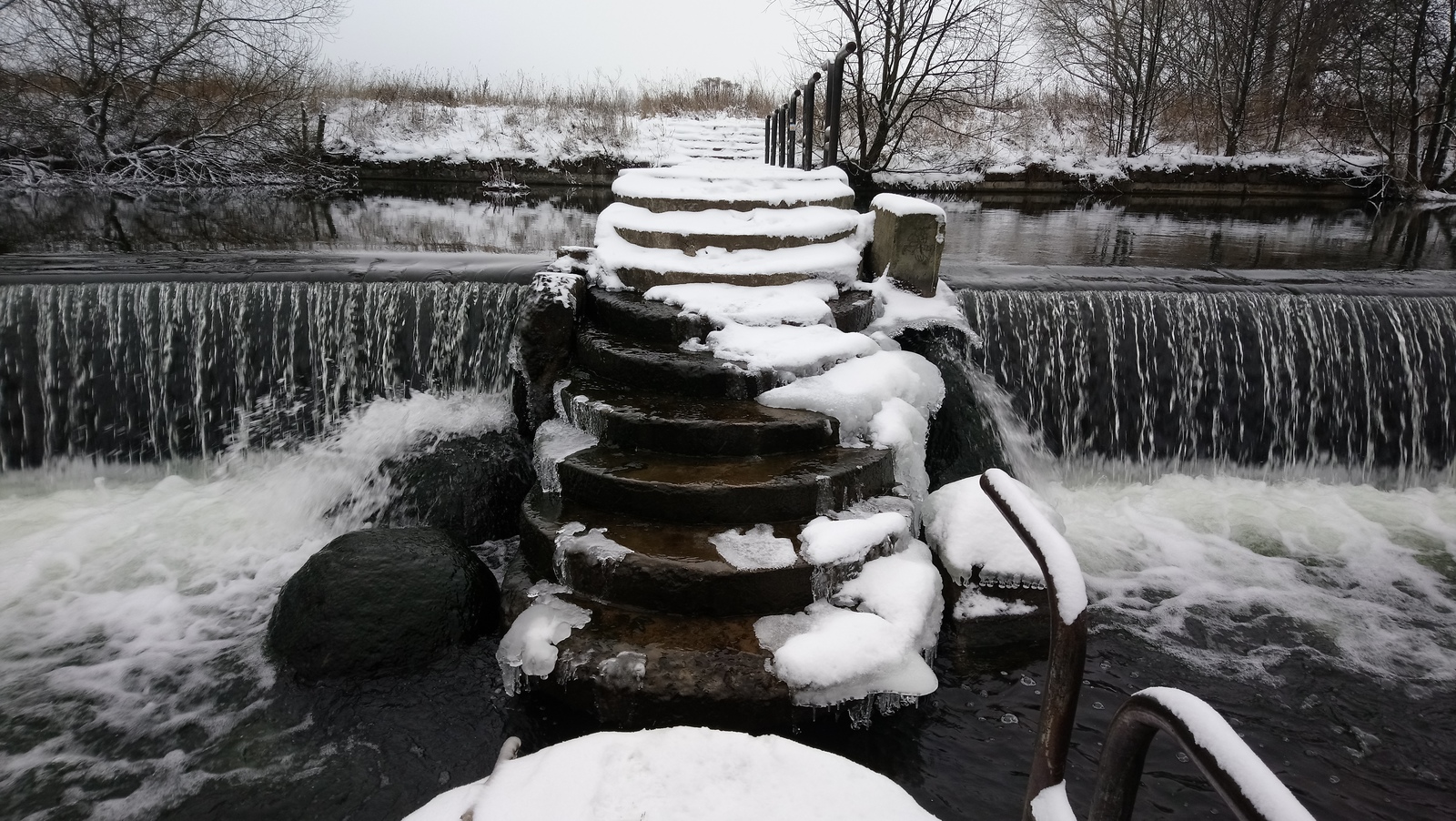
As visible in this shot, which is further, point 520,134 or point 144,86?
point 520,134

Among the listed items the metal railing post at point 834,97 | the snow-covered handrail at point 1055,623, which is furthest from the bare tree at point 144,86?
the snow-covered handrail at point 1055,623

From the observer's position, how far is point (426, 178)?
720 inches

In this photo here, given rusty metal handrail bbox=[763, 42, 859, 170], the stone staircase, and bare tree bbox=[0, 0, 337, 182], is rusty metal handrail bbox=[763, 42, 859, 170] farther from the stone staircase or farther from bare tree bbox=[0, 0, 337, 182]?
bare tree bbox=[0, 0, 337, 182]

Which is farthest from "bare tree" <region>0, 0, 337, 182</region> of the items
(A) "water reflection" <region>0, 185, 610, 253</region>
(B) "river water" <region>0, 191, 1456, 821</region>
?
(B) "river water" <region>0, 191, 1456, 821</region>

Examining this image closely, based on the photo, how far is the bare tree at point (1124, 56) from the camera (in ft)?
67.4

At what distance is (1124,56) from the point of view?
21.2 m

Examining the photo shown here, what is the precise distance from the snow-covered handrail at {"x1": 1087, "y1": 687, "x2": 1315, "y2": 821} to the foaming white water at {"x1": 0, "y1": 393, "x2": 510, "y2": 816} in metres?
3.13

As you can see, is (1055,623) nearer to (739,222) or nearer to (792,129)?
(739,222)

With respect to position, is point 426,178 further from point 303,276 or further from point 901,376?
point 901,376

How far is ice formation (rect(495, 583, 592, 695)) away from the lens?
332cm

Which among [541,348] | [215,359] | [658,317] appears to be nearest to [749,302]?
[658,317]

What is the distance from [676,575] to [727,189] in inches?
118

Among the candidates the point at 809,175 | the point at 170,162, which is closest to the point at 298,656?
the point at 809,175

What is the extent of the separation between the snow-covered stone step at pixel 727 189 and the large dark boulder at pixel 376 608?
261 centimetres
